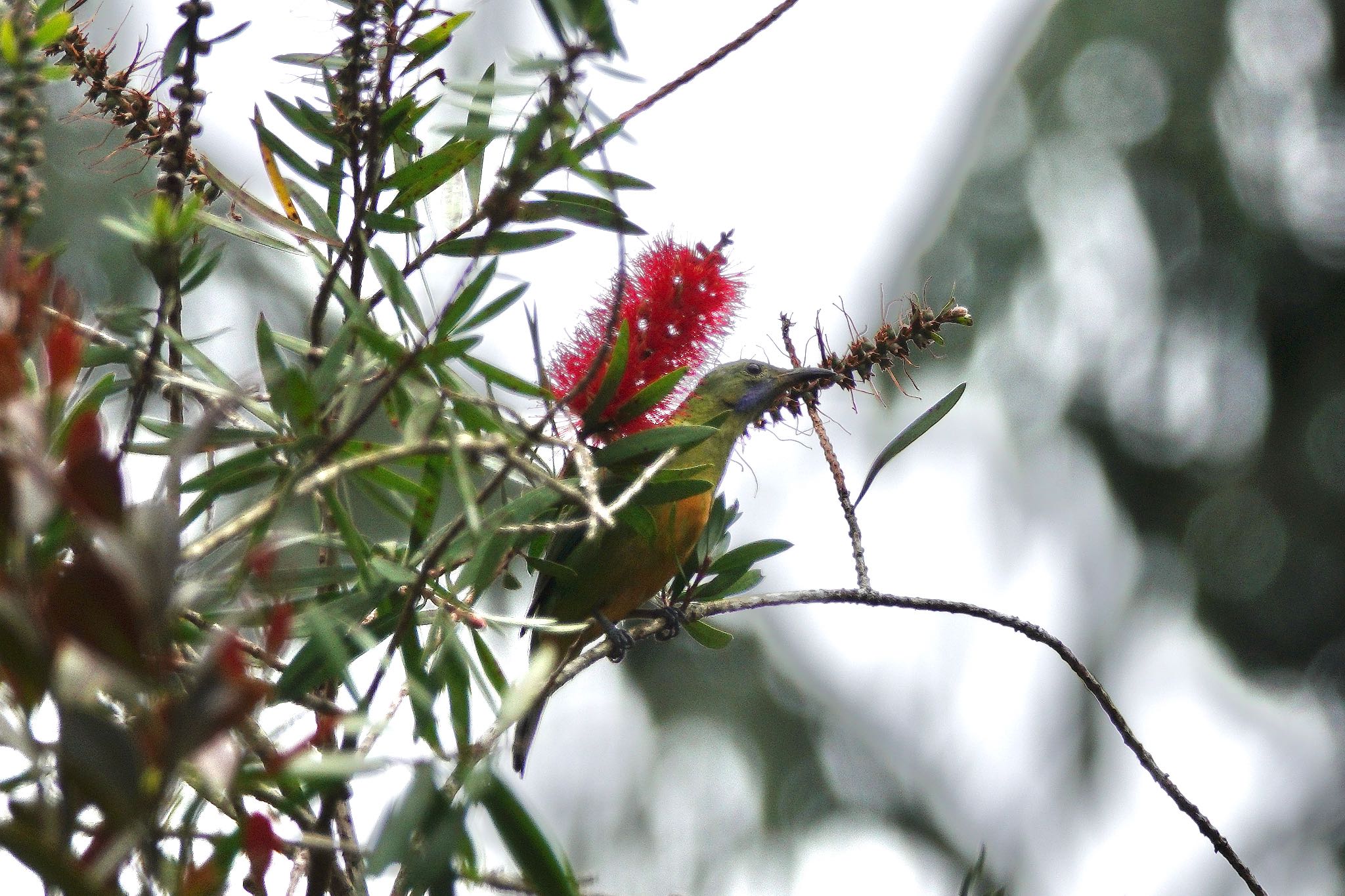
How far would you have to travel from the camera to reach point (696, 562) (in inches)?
109

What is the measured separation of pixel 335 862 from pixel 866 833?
19.7 feet

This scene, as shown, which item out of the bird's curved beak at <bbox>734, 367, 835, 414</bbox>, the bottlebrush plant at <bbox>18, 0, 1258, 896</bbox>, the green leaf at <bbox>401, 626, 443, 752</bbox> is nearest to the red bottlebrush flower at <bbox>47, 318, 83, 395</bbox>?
the bottlebrush plant at <bbox>18, 0, 1258, 896</bbox>

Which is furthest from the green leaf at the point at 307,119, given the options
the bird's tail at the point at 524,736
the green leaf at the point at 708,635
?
the bird's tail at the point at 524,736

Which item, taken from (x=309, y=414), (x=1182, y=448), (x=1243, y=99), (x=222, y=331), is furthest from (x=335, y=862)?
(x=1243, y=99)

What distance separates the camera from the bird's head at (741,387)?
13.0ft

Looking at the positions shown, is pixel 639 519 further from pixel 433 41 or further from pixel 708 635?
pixel 433 41

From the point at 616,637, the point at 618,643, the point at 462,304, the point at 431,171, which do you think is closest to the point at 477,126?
the point at 431,171

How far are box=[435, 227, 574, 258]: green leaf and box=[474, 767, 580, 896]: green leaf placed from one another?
100 centimetres

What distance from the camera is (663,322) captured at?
2.42 metres

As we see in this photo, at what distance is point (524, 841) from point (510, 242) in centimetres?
108

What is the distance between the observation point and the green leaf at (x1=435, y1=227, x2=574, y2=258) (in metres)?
2.00

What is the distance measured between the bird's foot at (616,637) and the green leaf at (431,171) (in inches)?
43.1

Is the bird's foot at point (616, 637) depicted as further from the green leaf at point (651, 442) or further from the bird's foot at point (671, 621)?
the green leaf at point (651, 442)

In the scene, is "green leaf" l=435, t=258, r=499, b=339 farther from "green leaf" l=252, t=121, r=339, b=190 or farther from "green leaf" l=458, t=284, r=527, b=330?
"green leaf" l=252, t=121, r=339, b=190
